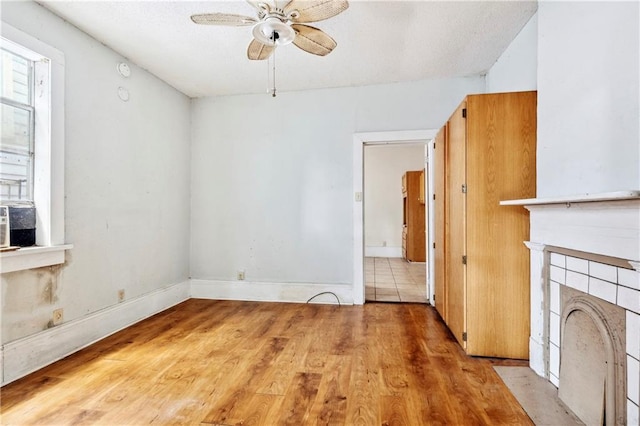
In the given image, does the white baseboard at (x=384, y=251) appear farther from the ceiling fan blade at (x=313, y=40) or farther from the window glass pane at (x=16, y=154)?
the window glass pane at (x=16, y=154)

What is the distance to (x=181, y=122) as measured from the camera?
3607 millimetres

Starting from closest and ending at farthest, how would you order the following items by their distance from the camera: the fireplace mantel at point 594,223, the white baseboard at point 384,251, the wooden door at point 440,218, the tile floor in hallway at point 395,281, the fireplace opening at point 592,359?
1. the fireplace mantel at point 594,223
2. the fireplace opening at point 592,359
3. the wooden door at point 440,218
4. the tile floor in hallway at point 395,281
5. the white baseboard at point 384,251

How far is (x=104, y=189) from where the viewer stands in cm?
255

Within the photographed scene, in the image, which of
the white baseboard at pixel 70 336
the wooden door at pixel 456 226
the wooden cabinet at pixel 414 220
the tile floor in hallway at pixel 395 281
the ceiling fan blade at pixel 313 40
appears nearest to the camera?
the ceiling fan blade at pixel 313 40

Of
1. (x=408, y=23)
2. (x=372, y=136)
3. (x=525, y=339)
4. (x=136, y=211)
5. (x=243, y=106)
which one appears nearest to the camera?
(x=525, y=339)

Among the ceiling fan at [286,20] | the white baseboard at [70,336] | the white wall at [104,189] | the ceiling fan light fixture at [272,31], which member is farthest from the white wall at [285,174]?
the ceiling fan light fixture at [272,31]

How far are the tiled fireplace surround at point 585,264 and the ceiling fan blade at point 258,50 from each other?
194 centimetres

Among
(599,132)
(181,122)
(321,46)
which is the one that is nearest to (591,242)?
(599,132)

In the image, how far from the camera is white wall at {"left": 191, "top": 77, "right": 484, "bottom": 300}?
11.2 ft

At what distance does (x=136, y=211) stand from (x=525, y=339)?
354cm

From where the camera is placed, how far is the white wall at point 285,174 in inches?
135

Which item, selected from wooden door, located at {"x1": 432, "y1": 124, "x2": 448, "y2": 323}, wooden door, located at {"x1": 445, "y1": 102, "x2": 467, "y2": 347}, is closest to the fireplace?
wooden door, located at {"x1": 445, "y1": 102, "x2": 467, "y2": 347}

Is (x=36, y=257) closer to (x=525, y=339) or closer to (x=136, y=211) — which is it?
(x=136, y=211)

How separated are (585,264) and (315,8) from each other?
197cm
